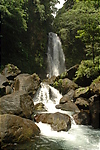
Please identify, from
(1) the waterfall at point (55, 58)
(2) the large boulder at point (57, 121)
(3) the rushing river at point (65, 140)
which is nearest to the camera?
(3) the rushing river at point (65, 140)

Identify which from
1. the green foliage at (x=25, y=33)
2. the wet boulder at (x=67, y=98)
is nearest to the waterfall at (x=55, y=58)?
the green foliage at (x=25, y=33)

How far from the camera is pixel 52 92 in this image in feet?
55.1

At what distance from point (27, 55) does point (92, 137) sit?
14856 millimetres

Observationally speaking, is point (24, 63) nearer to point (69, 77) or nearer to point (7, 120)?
point (69, 77)

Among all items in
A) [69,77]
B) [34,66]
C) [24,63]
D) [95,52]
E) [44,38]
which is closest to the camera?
[95,52]

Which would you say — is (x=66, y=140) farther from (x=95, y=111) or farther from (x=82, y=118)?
(x=95, y=111)

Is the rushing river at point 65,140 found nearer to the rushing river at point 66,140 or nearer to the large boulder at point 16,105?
the rushing river at point 66,140

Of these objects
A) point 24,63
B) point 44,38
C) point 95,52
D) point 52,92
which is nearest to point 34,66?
point 24,63

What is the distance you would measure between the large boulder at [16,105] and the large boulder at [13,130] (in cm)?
111

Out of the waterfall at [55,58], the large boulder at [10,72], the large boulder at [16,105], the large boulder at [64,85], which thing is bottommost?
the large boulder at [16,105]

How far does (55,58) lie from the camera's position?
25703 mm

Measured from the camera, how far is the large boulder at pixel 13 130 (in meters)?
6.45

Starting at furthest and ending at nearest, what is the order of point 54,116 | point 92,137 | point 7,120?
1. point 54,116
2. point 92,137
3. point 7,120

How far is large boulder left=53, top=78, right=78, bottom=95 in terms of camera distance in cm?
1636
